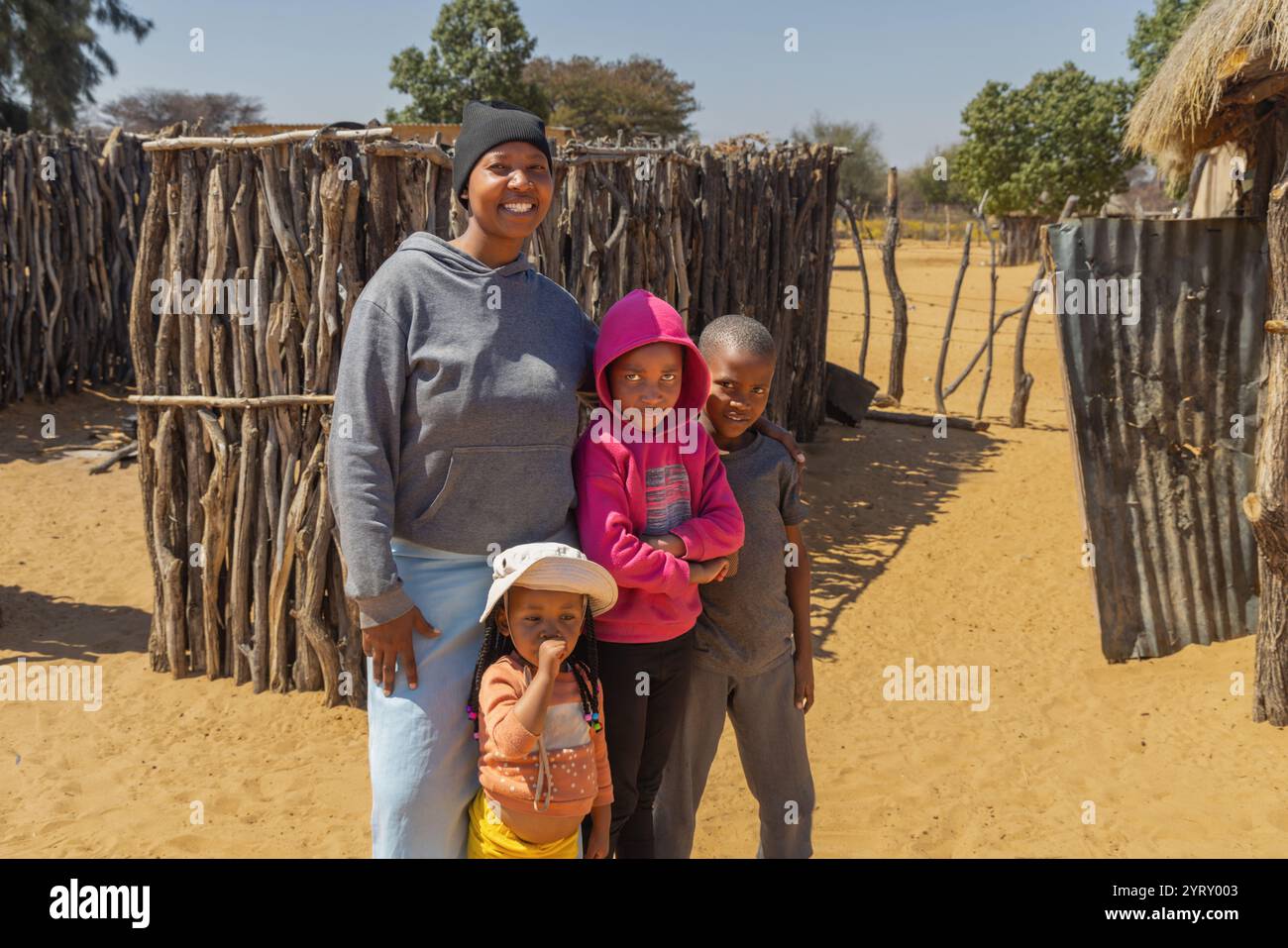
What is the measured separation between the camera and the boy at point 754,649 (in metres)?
2.40

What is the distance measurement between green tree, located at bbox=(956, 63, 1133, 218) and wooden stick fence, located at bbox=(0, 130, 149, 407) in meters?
19.5

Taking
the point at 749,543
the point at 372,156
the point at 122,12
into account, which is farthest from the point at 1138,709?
the point at 122,12

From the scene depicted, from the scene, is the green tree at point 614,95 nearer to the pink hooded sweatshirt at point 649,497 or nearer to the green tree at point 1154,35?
the green tree at point 1154,35

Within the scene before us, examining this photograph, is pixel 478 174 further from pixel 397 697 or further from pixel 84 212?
pixel 84 212

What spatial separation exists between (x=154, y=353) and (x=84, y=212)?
5.60m

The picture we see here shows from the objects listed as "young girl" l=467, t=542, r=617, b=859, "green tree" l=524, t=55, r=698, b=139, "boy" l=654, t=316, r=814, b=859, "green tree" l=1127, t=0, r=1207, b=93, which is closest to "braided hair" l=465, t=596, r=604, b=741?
"young girl" l=467, t=542, r=617, b=859

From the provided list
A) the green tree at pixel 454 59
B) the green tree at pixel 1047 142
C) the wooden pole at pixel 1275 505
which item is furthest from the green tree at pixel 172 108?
the wooden pole at pixel 1275 505

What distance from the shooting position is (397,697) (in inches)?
77.0

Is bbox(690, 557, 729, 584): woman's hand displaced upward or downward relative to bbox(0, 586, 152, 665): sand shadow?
upward

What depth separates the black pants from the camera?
2.18 meters

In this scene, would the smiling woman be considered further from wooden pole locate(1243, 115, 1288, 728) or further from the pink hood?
wooden pole locate(1243, 115, 1288, 728)

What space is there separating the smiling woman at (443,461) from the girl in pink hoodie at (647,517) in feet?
0.35

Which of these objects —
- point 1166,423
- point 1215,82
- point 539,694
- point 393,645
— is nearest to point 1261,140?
point 1215,82
